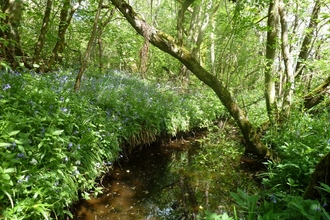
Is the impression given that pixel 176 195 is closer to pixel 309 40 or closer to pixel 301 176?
pixel 301 176

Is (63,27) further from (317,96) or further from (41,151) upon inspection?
(317,96)

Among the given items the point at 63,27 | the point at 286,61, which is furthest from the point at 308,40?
the point at 63,27

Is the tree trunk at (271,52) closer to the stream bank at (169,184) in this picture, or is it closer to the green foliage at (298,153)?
the green foliage at (298,153)

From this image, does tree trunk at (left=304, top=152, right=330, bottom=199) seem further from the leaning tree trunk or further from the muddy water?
the leaning tree trunk

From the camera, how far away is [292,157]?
11.4 ft

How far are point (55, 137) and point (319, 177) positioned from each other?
2644 millimetres

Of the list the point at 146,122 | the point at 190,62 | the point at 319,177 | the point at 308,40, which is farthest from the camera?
the point at 308,40

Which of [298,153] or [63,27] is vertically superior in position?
[63,27]

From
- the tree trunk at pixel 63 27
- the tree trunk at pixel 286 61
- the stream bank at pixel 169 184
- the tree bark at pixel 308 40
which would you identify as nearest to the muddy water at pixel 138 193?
the stream bank at pixel 169 184

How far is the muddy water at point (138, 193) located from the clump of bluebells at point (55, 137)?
13.3 inches

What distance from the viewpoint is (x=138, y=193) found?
12.8 ft

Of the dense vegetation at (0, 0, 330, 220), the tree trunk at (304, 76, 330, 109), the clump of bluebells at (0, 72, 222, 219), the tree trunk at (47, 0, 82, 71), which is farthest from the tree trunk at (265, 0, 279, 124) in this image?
the tree trunk at (47, 0, 82, 71)

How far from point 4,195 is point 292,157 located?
12.0 feet

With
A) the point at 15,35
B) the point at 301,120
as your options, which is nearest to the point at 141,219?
the point at 301,120
